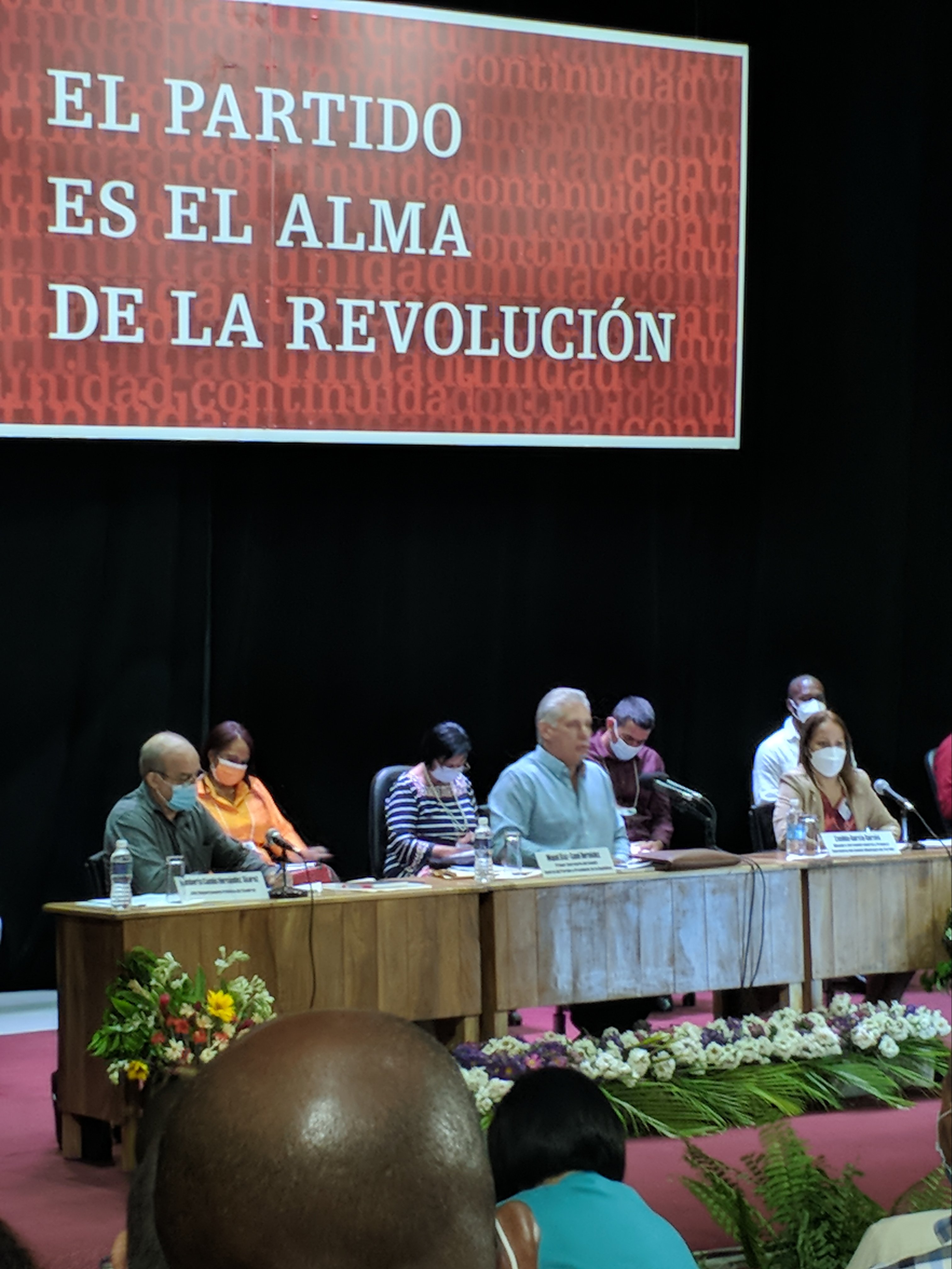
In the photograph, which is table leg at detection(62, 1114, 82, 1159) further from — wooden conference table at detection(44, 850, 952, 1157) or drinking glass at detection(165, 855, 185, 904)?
drinking glass at detection(165, 855, 185, 904)

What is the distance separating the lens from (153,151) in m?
6.48

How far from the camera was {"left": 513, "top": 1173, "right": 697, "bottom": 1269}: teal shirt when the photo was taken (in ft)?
7.29

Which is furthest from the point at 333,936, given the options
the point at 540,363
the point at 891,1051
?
the point at 540,363

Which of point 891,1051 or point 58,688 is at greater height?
point 58,688

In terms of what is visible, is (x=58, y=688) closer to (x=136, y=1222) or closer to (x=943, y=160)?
(x=943, y=160)

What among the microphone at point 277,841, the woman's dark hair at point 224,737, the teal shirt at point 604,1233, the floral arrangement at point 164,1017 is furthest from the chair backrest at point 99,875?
the teal shirt at point 604,1233

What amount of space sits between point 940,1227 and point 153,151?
5510 mm

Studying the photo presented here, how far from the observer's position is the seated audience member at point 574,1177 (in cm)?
223

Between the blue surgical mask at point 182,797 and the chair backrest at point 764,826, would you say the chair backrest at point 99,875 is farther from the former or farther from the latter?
the chair backrest at point 764,826

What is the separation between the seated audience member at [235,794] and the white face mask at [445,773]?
18.9 inches

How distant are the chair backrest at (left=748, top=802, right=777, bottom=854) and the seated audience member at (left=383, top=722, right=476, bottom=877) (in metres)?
1.16

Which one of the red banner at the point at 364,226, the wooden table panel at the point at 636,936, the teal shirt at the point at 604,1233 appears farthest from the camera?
the red banner at the point at 364,226

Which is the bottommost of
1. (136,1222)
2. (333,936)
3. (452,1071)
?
(333,936)

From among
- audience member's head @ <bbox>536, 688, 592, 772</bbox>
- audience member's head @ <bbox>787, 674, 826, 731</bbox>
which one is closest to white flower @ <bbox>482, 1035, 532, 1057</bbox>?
audience member's head @ <bbox>536, 688, 592, 772</bbox>
